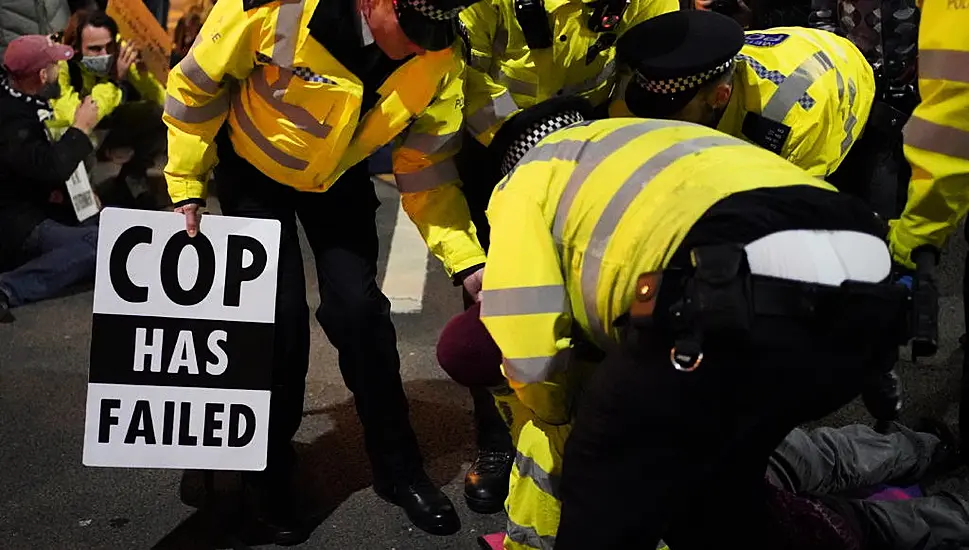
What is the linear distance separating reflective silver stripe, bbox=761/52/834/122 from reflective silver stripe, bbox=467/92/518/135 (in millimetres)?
525

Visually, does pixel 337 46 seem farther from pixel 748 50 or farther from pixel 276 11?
pixel 748 50

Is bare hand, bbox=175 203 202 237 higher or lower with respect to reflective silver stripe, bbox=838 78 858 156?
lower

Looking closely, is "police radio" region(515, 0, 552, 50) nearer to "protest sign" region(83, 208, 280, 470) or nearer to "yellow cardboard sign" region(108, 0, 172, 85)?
"protest sign" region(83, 208, 280, 470)

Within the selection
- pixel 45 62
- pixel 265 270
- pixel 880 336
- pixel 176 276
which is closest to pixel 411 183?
pixel 265 270

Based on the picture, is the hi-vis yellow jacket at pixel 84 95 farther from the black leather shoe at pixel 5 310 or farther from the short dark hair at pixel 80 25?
the black leather shoe at pixel 5 310

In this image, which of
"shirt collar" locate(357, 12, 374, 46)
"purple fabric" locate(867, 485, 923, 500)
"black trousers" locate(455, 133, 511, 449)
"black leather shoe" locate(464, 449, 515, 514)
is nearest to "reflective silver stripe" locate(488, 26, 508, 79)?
"black trousers" locate(455, 133, 511, 449)

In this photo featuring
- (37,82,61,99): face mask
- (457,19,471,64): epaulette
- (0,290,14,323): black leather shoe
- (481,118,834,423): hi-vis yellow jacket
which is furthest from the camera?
(37,82,61,99): face mask

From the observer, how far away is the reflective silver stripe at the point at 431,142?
7.50 feet

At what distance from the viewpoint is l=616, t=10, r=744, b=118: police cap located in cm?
212

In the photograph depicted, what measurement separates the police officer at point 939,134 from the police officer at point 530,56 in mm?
635

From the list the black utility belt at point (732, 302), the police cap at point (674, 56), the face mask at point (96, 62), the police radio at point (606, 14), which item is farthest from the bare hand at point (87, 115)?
the black utility belt at point (732, 302)

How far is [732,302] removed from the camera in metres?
1.40

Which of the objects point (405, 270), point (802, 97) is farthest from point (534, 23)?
point (405, 270)

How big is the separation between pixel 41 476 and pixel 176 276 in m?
0.82
